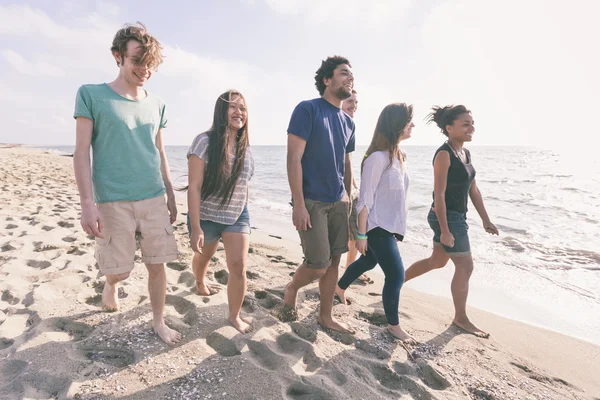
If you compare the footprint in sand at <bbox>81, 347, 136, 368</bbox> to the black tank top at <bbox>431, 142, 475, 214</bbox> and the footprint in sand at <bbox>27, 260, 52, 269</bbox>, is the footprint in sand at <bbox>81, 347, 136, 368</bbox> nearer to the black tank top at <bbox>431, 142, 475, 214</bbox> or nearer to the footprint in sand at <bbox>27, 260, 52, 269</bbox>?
the footprint in sand at <bbox>27, 260, 52, 269</bbox>

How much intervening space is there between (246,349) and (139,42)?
2.14 metres

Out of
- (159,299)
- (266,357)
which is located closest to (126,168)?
(159,299)

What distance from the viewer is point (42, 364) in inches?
84.8

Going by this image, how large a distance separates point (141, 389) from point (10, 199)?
23.0ft

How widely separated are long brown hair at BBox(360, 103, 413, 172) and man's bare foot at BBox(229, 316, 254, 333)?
1586mm

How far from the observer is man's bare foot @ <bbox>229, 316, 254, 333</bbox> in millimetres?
2656

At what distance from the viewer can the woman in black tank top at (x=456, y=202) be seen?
3.26 metres

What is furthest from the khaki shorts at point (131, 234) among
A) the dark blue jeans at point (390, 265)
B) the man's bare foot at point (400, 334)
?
the man's bare foot at point (400, 334)

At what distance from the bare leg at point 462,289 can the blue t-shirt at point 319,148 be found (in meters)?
1.41

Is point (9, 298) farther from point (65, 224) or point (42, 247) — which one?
point (65, 224)

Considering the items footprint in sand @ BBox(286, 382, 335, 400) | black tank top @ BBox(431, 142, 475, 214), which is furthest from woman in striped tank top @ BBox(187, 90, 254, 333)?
black tank top @ BBox(431, 142, 475, 214)

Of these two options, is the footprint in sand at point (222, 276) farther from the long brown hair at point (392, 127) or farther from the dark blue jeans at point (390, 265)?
the long brown hair at point (392, 127)

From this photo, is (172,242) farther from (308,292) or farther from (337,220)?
(308,292)

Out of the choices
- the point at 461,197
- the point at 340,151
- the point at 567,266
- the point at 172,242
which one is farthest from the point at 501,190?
the point at 172,242
